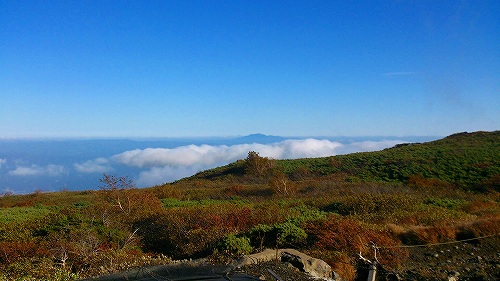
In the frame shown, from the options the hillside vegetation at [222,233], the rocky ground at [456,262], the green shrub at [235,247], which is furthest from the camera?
the green shrub at [235,247]

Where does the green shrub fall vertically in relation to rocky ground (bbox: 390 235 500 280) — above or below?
above

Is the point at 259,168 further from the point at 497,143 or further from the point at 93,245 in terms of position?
the point at 93,245

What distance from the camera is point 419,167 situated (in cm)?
3316

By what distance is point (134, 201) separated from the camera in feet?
55.1

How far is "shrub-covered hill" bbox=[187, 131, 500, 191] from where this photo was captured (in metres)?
27.8

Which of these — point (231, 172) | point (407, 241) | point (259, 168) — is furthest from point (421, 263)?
point (231, 172)

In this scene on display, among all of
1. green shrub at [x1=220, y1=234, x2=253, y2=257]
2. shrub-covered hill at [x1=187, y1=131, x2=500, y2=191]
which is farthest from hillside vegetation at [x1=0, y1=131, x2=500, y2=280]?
shrub-covered hill at [x1=187, y1=131, x2=500, y2=191]

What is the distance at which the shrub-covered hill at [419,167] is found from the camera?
27828 mm

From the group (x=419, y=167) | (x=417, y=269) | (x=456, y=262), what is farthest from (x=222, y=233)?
(x=419, y=167)

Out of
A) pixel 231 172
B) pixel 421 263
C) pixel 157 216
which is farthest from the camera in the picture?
pixel 231 172

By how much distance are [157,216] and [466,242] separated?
32.3 feet

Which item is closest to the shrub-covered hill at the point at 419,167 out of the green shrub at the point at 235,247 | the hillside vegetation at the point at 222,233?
the hillside vegetation at the point at 222,233

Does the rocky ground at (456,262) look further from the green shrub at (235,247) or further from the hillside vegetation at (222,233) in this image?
the green shrub at (235,247)

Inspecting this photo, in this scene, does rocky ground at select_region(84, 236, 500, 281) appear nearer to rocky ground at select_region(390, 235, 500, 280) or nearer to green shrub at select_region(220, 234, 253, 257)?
rocky ground at select_region(390, 235, 500, 280)
